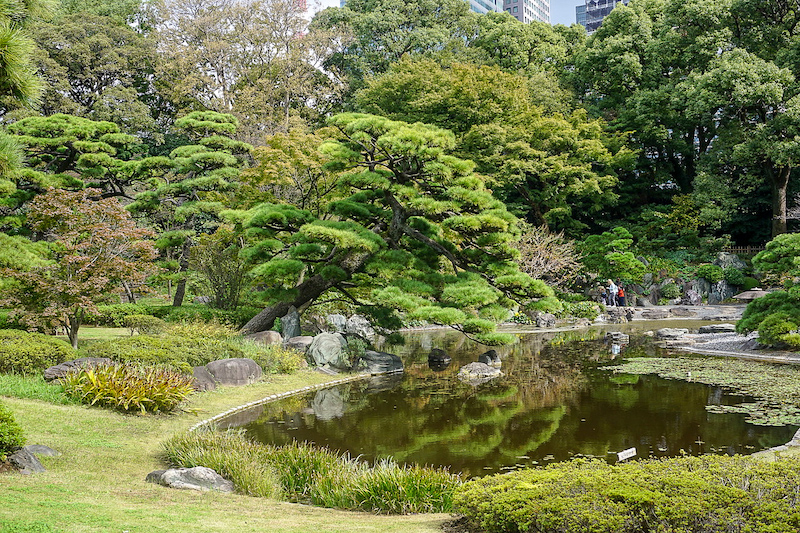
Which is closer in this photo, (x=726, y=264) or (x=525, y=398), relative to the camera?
(x=525, y=398)

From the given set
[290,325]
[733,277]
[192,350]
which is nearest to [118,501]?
[192,350]

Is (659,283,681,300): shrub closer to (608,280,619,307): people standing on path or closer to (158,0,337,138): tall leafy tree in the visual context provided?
(608,280,619,307): people standing on path

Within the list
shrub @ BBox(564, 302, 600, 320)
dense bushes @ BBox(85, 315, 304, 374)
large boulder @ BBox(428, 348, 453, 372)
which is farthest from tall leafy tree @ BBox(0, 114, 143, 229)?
shrub @ BBox(564, 302, 600, 320)

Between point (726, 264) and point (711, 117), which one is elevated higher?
point (711, 117)

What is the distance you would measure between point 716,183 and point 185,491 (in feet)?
91.4

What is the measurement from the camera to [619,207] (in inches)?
1345

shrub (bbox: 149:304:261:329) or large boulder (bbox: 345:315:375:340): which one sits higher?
shrub (bbox: 149:304:261:329)

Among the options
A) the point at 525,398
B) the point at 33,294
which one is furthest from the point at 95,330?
the point at 525,398

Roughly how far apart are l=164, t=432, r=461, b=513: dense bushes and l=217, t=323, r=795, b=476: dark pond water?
46.8 inches

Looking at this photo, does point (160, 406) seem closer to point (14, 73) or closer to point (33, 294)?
point (33, 294)

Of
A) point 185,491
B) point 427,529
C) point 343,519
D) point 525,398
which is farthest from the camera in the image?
point 525,398

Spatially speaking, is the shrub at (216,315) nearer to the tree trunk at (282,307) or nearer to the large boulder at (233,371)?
the tree trunk at (282,307)

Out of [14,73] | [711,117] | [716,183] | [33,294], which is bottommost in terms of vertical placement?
[33,294]

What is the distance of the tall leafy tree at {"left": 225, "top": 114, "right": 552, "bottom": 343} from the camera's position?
12789 millimetres
